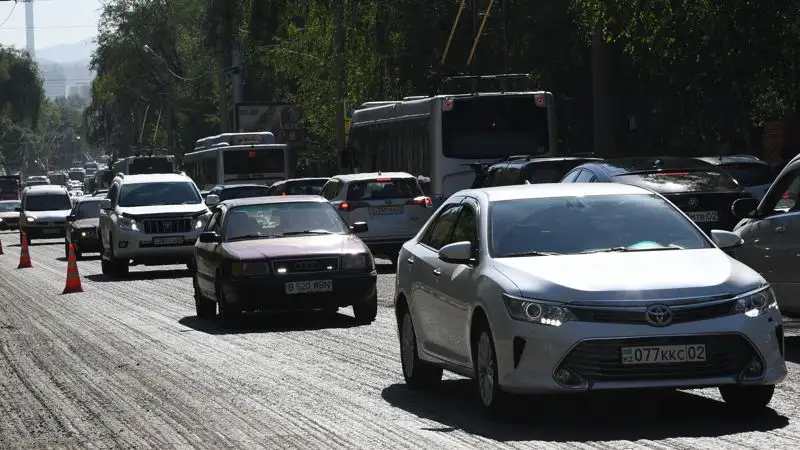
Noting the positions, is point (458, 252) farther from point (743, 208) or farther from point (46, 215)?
point (46, 215)

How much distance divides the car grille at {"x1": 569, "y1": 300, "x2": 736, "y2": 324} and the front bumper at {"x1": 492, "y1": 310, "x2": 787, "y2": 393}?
36 mm

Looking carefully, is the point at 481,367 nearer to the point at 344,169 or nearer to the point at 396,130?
the point at 396,130

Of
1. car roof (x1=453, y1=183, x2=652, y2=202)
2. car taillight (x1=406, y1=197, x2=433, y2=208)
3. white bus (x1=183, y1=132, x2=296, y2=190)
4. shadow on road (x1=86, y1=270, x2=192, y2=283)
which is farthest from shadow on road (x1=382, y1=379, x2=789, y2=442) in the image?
white bus (x1=183, y1=132, x2=296, y2=190)

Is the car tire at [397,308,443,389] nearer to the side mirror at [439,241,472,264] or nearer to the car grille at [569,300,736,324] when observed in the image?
the side mirror at [439,241,472,264]

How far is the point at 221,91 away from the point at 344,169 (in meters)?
44.3

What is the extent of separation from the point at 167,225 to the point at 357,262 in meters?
14.1

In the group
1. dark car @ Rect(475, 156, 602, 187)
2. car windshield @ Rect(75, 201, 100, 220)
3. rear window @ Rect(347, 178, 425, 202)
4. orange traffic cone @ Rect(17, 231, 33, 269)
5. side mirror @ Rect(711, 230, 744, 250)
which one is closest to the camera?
side mirror @ Rect(711, 230, 744, 250)

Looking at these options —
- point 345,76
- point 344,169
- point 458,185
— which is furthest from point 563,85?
point 458,185

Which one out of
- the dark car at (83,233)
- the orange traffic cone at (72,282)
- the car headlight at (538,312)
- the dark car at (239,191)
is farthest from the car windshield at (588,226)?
the dark car at (239,191)

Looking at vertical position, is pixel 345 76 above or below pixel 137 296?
above

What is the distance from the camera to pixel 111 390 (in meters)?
13.4

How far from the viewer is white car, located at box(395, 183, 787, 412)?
32.5 feet

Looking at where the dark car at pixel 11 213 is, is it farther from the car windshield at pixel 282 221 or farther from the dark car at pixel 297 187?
the car windshield at pixel 282 221

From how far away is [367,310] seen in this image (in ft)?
64.1
